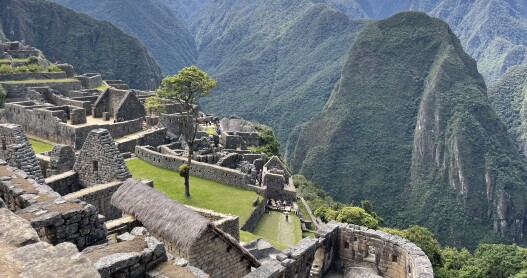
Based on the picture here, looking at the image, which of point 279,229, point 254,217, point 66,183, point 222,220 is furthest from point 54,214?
point 279,229

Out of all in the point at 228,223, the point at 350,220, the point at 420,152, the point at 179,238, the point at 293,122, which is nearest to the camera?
the point at 179,238

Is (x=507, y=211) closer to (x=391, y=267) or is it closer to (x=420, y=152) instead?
(x=420, y=152)

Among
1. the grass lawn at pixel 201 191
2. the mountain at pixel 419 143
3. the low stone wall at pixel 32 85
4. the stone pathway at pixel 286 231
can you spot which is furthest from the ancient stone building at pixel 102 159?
the mountain at pixel 419 143

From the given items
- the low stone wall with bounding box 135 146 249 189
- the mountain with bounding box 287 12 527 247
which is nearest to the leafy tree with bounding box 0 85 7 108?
the low stone wall with bounding box 135 146 249 189

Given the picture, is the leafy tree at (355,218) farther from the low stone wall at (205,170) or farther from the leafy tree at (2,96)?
the leafy tree at (2,96)

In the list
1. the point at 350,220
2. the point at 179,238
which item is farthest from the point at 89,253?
the point at 350,220
